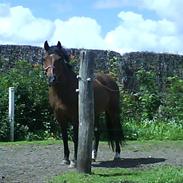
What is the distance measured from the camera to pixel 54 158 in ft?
41.4

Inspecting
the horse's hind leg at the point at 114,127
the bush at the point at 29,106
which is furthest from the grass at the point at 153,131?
the horse's hind leg at the point at 114,127

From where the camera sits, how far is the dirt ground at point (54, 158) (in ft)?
33.9

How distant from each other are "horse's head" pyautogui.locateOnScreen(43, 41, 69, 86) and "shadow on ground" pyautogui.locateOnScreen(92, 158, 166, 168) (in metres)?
1.94

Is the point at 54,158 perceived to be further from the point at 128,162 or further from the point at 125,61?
the point at 125,61

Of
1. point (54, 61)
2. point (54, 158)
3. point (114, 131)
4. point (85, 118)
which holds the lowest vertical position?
point (54, 158)

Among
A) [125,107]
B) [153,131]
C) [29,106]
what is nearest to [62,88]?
[29,106]

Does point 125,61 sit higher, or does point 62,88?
point 125,61

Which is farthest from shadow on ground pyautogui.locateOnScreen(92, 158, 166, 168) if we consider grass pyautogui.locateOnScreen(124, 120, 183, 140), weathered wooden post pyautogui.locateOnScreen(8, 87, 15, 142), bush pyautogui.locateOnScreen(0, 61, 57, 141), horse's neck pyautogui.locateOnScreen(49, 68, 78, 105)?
bush pyautogui.locateOnScreen(0, 61, 57, 141)

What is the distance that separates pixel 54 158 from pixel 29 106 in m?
4.85

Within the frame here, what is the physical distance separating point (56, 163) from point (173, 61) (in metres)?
9.47

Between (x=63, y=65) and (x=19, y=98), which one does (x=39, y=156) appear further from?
(x=19, y=98)

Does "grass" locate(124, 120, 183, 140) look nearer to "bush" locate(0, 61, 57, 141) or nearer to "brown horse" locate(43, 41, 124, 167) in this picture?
"bush" locate(0, 61, 57, 141)

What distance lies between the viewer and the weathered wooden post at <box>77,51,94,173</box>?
388 inches

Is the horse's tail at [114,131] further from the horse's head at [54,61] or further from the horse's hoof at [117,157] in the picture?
the horse's head at [54,61]
